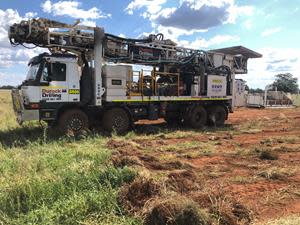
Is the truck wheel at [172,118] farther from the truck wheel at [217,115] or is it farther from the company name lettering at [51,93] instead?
the company name lettering at [51,93]

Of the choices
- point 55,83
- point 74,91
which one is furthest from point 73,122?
point 55,83

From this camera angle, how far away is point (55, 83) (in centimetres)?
1327

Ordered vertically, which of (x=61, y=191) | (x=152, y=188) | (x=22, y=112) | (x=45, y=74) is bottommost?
(x=61, y=191)

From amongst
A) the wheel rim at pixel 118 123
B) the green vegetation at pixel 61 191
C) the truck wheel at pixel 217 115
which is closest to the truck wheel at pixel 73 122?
the wheel rim at pixel 118 123

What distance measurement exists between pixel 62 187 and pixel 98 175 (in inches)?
28.2

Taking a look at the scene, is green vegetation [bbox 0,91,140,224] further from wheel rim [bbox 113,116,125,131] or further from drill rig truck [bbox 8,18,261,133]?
wheel rim [bbox 113,116,125,131]

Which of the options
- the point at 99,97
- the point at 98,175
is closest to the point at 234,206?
the point at 98,175

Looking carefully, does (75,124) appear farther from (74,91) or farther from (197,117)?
(197,117)

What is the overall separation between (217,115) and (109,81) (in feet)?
21.2

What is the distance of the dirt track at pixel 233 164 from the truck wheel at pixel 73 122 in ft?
6.73

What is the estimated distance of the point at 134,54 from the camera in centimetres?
1545

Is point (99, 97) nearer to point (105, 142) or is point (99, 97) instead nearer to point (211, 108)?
point (105, 142)

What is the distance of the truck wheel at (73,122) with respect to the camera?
1346cm

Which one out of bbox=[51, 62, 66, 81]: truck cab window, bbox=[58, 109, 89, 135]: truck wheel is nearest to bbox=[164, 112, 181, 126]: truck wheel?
bbox=[58, 109, 89, 135]: truck wheel
